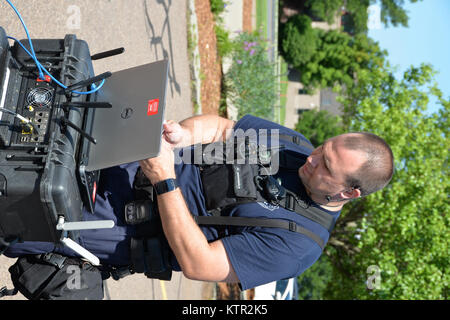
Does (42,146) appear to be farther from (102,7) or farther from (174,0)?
(174,0)

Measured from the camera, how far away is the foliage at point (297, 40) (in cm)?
2608

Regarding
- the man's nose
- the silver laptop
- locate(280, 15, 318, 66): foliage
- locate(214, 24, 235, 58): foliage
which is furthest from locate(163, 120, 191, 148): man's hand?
locate(280, 15, 318, 66): foliage

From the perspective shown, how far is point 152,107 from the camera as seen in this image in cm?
212

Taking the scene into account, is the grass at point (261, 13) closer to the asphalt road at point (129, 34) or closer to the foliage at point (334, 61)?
the foliage at point (334, 61)

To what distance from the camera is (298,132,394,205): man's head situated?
2.64m

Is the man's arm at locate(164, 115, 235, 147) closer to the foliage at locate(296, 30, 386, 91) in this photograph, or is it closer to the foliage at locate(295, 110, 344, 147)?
the foliage at locate(295, 110, 344, 147)

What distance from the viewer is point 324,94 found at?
33.4 m

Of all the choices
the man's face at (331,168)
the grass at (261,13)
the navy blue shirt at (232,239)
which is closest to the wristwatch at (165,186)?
the navy blue shirt at (232,239)

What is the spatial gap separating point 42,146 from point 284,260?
5.16 ft

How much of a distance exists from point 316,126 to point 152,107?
26.4 meters

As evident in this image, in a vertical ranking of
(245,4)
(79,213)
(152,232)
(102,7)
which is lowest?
(152,232)

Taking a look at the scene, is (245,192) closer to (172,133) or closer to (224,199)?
(224,199)

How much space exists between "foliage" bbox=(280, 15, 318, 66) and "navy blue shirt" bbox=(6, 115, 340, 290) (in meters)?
25.3
